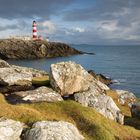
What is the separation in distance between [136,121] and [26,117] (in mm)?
17408

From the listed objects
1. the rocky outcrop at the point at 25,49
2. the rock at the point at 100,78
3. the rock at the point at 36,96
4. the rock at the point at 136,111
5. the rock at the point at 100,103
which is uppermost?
the rock at the point at 36,96

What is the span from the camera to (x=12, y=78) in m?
33.8

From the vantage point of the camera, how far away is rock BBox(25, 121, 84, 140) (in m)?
17.8

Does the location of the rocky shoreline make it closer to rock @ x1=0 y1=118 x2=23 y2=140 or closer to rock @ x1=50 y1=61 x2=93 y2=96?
rock @ x1=50 y1=61 x2=93 y2=96

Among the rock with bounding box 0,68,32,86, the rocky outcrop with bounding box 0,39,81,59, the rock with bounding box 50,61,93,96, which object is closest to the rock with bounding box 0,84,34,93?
the rock with bounding box 0,68,32,86

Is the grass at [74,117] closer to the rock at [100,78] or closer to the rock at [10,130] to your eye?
the rock at [10,130]

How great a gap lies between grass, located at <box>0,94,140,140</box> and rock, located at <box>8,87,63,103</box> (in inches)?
129

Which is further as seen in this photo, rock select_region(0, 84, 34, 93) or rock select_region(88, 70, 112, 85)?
rock select_region(88, 70, 112, 85)

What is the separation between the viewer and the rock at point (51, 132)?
17.8 metres

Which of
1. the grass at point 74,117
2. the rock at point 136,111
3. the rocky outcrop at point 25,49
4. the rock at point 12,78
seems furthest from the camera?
the rocky outcrop at point 25,49

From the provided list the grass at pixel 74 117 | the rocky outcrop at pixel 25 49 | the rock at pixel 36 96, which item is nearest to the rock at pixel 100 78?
the rock at pixel 36 96

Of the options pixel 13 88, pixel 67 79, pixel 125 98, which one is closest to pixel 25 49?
pixel 125 98

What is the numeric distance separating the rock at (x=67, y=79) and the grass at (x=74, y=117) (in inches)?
283

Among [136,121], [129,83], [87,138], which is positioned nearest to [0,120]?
[87,138]
